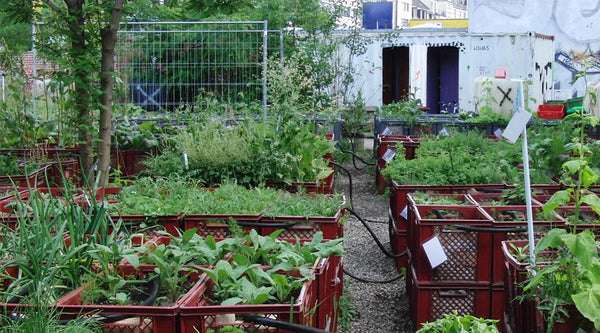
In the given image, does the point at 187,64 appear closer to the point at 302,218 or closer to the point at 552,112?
the point at 302,218

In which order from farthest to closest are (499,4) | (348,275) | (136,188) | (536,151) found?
(499,4) → (536,151) → (348,275) → (136,188)

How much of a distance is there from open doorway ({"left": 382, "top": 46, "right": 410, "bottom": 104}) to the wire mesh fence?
41.0ft

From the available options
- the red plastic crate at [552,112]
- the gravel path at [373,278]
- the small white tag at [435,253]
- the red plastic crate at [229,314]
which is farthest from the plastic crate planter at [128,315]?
the red plastic crate at [552,112]

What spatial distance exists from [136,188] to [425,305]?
8.01 ft

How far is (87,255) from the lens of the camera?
351 cm

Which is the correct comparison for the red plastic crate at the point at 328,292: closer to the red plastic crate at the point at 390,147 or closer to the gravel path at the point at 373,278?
the gravel path at the point at 373,278

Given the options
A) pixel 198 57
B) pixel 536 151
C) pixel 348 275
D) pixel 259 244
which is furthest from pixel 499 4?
pixel 259 244

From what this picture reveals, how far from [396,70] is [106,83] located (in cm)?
1711

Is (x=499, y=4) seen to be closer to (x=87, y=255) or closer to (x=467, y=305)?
(x=467, y=305)

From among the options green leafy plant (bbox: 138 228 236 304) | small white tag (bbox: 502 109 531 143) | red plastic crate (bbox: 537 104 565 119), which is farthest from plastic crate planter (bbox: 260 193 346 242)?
red plastic crate (bbox: 537 104 565 119)

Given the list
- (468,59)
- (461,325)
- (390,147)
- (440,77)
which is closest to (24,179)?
(390,147)

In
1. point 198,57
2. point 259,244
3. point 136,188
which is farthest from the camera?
point 198,57

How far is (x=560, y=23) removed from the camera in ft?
82.3

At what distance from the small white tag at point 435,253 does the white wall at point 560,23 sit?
2129cm
